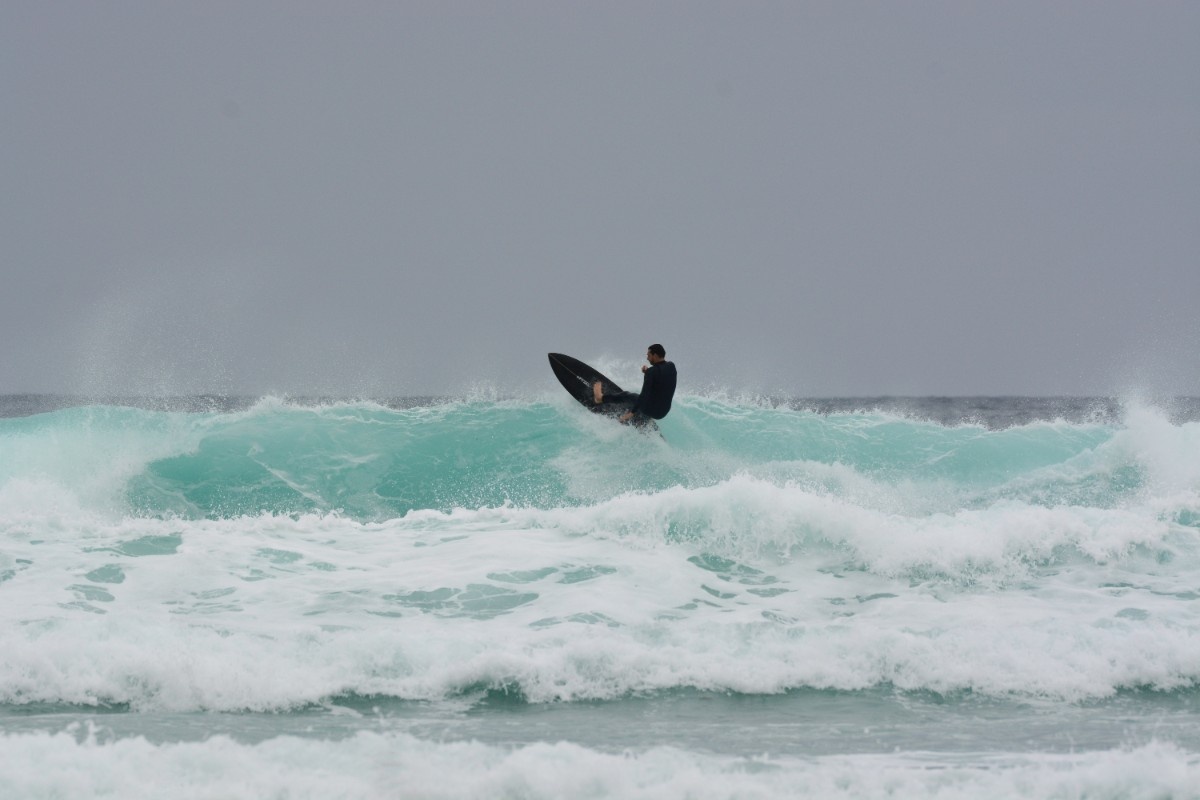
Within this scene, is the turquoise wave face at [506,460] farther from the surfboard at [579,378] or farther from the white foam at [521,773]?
the white foam at [521,773]

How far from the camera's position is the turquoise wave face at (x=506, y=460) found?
1257 centimetres

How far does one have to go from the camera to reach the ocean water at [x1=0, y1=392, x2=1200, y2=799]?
4.50 m

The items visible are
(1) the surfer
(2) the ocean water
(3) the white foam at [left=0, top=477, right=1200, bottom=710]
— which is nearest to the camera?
(2) the ocean water

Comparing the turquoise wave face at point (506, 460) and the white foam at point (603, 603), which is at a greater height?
the turquoise wave face at point (506, 460)

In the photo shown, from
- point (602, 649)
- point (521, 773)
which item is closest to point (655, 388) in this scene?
point (602, 649)

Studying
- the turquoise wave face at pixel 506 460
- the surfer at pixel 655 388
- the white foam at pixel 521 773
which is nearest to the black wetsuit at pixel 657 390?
the surfer at pixel 655 388

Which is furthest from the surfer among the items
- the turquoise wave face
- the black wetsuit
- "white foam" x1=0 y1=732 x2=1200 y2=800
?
"white foam" x1=0 y1=732 x2=1200 y2=800

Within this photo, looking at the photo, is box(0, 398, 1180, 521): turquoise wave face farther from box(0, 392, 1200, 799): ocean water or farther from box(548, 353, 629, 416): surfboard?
box(0, 392, 1200, 799): ocean water

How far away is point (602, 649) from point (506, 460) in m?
7.64

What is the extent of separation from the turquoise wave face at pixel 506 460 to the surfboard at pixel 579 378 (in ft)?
0.74

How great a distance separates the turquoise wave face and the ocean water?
39 cm

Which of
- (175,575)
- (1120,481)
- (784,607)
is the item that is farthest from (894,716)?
(1120,481)

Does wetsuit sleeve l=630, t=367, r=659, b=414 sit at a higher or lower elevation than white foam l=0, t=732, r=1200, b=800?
higher

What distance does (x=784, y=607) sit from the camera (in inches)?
296
